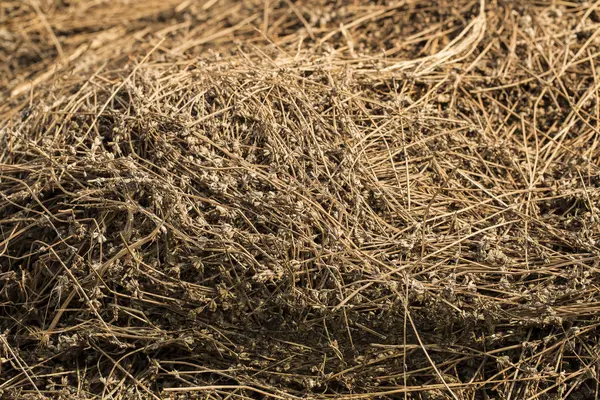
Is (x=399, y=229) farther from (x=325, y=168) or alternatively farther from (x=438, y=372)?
(x=438, y=372)

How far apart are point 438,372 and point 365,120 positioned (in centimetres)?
119

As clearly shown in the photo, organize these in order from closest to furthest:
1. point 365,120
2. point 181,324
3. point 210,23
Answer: point 181,324 < point 365,120 < point 210,23

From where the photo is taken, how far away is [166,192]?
2.87m

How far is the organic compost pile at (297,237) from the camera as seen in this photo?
2787mm

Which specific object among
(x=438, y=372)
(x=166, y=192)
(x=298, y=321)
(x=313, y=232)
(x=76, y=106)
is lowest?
(x=438, y=372)

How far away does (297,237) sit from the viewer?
2.84 meters

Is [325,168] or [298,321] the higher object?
[325,168]

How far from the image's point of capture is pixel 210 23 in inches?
173

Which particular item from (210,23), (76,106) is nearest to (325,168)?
(76,106)

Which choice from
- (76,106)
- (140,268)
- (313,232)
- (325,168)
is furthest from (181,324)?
(76,106)

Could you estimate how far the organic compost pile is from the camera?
2.79 metres

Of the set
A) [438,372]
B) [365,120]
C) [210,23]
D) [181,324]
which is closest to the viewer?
[438,372]

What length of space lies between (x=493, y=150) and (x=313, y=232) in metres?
1.00

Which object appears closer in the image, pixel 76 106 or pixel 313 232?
pixel 313 232
